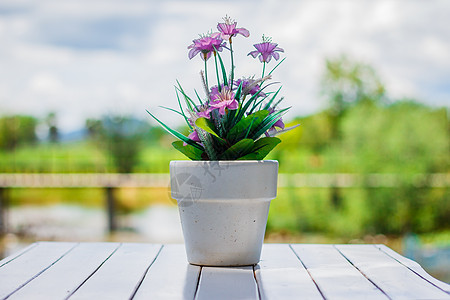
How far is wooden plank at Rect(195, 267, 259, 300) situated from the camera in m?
0.83

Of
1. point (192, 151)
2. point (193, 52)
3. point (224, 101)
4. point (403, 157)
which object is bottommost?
point (403, 157)

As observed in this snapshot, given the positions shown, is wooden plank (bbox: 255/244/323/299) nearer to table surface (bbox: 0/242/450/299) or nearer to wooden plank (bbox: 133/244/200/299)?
table surface (bbox: 0/242/450/299)

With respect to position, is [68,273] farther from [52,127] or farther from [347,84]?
[347,84]

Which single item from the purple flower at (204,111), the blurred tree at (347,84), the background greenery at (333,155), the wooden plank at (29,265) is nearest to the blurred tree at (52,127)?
the background greenery at (333,155)

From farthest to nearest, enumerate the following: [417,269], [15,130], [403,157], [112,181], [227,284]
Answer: [15,130] → [112,181] → [403,157] → [417,269] → [227,284]

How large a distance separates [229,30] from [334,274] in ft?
1.76

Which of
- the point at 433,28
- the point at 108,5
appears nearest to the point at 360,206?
the point at 433,28

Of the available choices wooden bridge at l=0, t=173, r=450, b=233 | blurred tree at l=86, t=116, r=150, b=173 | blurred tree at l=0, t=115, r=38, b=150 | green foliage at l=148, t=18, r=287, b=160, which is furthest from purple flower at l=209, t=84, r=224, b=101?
blurred tree at l=0, t=115, r=38, b=150

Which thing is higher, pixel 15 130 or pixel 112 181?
pixel 15 130

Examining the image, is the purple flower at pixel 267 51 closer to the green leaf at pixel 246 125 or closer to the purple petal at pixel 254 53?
the purple petal at pixel 254 53

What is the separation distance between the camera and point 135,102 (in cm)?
811

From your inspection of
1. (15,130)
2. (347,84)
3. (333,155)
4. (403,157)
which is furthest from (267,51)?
(15,130)

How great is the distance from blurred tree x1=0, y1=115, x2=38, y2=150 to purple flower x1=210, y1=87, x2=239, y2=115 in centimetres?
781

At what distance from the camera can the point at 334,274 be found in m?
0.97
